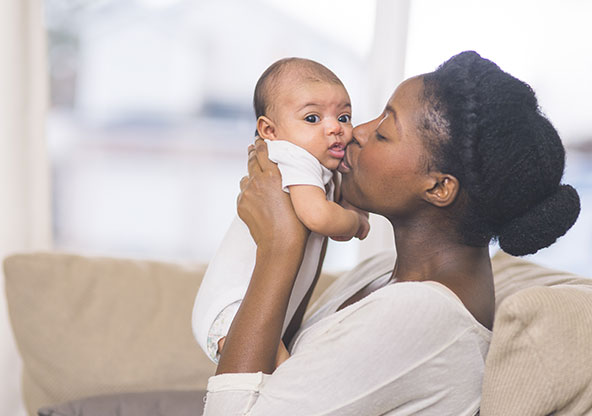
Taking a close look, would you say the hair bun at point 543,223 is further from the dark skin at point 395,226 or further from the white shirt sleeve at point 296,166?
the white shirt sleeve at point 296,166

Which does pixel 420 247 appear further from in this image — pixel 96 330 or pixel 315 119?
pixel 96 330

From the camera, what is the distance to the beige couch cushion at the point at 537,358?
968 mm

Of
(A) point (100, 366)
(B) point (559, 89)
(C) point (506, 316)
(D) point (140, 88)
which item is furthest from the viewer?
(D) point (140, 88)

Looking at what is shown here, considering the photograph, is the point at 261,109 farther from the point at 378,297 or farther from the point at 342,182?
the point at 378,297

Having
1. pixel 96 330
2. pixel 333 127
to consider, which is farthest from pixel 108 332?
pixel 333 127

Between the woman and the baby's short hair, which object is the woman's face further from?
the baby's short hair

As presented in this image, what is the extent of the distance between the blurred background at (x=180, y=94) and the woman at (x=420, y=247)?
1.36 m

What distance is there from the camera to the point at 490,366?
0.99 meters

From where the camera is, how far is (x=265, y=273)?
111cm

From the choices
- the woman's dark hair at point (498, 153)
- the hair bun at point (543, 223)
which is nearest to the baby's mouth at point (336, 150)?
the woman's dark hair at point (498, 153)

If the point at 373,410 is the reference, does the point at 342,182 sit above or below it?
above

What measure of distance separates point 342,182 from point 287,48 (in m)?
1.66

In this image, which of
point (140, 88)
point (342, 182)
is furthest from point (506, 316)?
point (140, 88)

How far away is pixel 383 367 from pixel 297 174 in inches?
16.0
